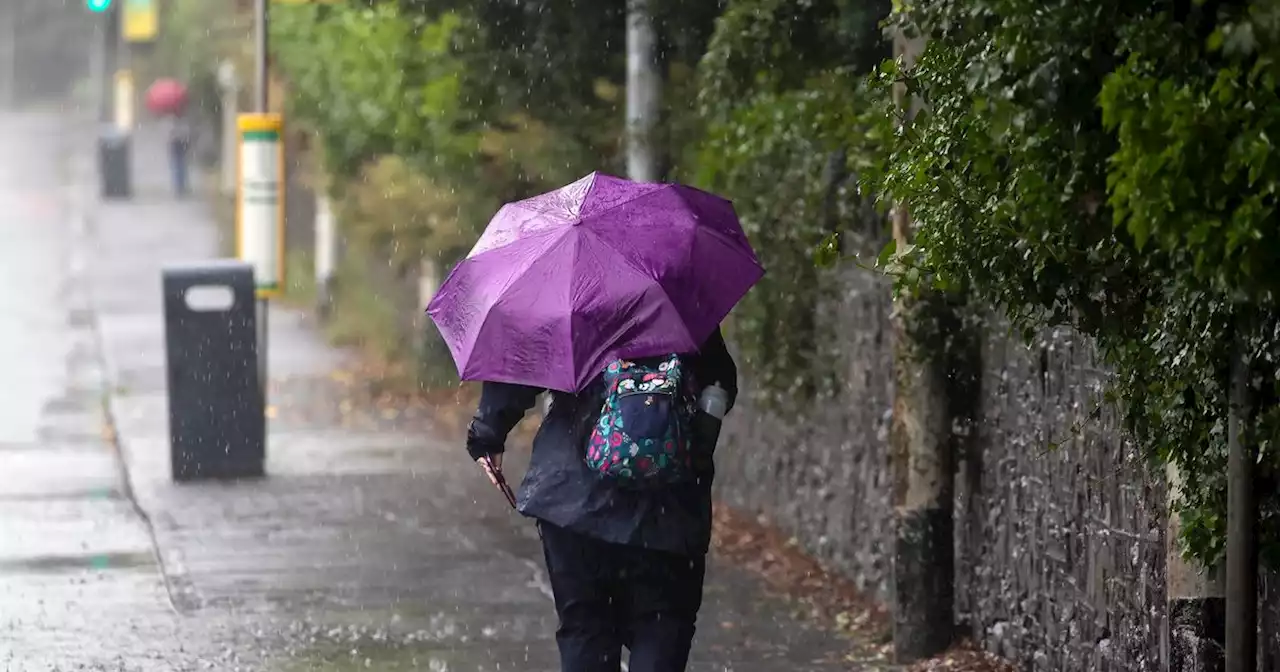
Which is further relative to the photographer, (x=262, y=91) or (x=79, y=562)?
(x=262, y=91)

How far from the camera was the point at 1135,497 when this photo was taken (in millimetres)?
5617

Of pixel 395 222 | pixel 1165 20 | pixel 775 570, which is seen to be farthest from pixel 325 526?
pixel 1165 20

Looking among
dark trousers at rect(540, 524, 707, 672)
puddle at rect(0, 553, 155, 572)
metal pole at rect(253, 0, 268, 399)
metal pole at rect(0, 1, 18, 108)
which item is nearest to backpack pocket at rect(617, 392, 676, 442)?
dark trousers at rect(540, 524, 707, 672)

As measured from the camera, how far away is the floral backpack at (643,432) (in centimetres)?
490

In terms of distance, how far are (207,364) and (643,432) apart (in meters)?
6.61

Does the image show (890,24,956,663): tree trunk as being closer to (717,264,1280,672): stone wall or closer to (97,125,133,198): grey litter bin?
(717,264,1280,672): stone wall

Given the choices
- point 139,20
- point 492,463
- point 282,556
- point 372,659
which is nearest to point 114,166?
point 139,20

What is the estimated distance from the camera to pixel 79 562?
9023 mm

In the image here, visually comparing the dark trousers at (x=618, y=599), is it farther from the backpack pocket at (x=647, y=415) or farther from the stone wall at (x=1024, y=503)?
the stone wall at (x=1024, y=503)

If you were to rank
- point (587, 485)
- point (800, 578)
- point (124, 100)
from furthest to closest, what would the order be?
point (124, 100)
point (800, 578)
point (587, 485)

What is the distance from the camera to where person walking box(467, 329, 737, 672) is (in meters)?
5.11

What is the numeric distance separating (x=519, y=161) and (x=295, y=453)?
96.9 inches

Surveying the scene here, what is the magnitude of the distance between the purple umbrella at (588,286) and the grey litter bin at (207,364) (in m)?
5.71

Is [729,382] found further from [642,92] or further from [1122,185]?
[642,92]
